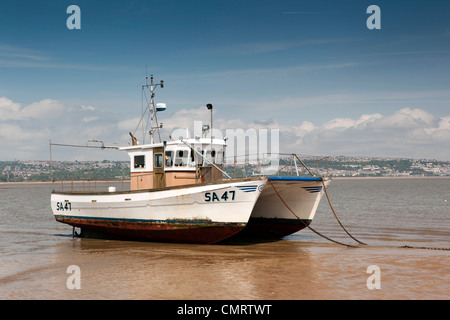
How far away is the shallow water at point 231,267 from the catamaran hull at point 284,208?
29.3 inches

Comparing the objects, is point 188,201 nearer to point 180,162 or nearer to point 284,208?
point 180,162

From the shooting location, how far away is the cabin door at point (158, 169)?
19344mm

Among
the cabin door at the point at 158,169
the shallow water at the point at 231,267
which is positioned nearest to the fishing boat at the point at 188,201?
the cabin door at the point at 158,169

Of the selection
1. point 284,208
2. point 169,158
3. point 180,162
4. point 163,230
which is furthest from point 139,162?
point 284,208

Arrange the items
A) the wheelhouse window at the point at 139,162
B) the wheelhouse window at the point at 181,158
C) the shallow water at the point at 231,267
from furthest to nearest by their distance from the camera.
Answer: the wheelhouse window at the point at 139,162 < the wheelhouse window at the point at 181,158 < the shallow water at the point at 231,267

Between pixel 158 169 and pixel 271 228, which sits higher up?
pixel 158 169

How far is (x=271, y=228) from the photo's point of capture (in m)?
19.9

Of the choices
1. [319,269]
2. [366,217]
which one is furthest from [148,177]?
[366,217]

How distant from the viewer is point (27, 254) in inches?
663

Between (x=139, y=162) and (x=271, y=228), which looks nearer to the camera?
(x=271, y=228)

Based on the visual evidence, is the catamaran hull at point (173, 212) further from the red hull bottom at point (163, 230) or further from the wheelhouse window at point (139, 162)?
the wheelhouse window at point (139, 162)

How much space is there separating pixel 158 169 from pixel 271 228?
554cm

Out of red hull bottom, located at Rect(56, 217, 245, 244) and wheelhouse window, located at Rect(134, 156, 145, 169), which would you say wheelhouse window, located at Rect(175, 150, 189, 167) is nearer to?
wheelhouse window, located at Rect(134, 156, 145, 169)
